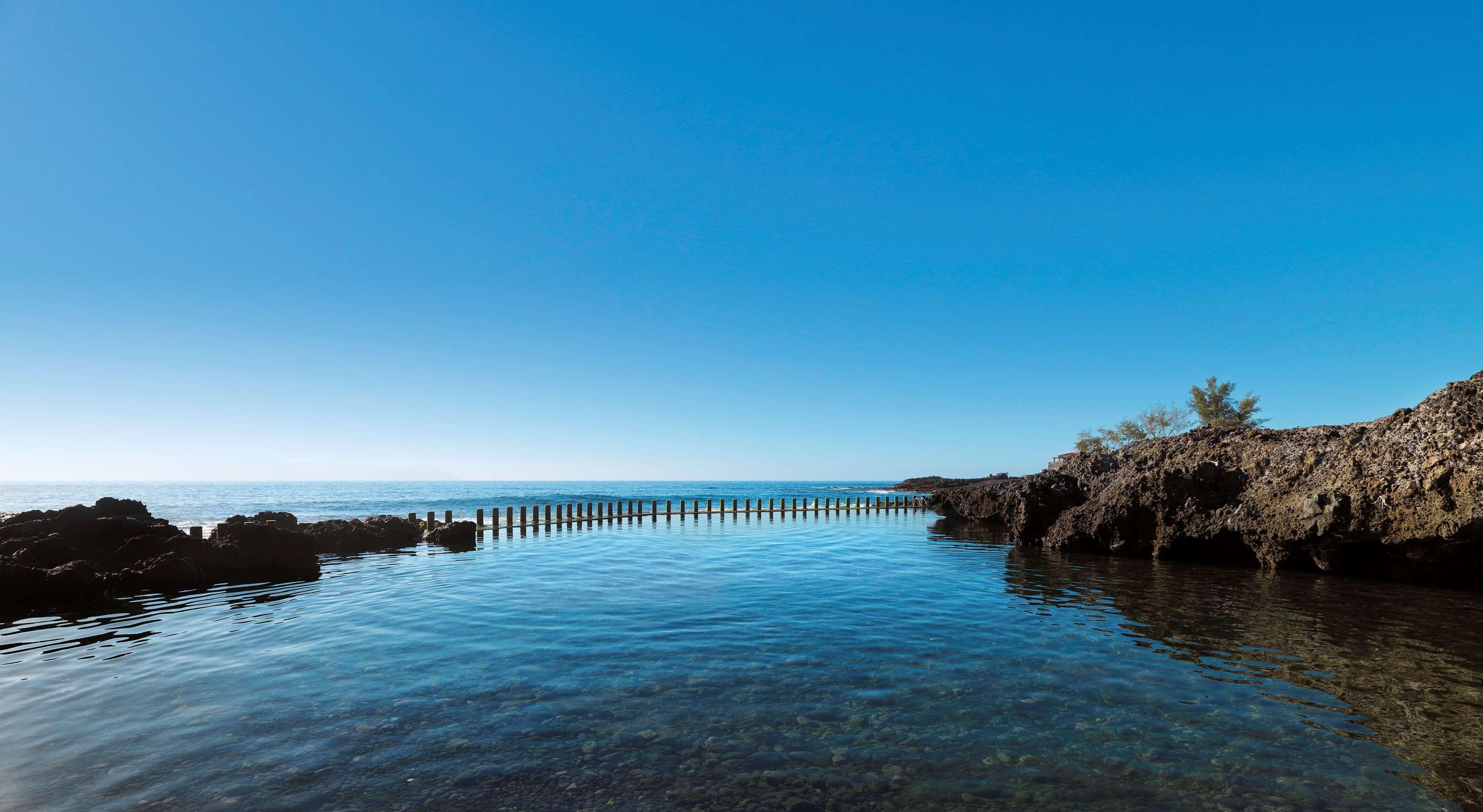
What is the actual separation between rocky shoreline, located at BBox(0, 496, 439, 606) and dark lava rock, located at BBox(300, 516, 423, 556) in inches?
118

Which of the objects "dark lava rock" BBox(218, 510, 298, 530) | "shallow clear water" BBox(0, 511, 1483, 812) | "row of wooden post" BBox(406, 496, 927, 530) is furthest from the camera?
"row of wooden post" BBox(406, 496, 927, 530)

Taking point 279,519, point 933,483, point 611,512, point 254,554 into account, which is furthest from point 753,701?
point 933,483

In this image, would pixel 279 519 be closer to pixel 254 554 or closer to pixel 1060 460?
pixel 254 554

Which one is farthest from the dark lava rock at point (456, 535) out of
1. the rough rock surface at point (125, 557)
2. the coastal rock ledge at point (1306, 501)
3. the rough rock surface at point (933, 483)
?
the rough rock surface at point (933, 483)

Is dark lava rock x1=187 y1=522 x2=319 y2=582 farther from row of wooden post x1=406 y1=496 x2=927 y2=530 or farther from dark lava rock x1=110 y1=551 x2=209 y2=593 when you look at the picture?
row of wooden post x1=406 y1=496 x2=927 y2=530

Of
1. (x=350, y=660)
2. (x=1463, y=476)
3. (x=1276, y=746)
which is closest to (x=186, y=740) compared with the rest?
(x=350, y=660)

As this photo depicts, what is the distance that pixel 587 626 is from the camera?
11.7m

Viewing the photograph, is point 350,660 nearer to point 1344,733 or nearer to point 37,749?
point 37,749

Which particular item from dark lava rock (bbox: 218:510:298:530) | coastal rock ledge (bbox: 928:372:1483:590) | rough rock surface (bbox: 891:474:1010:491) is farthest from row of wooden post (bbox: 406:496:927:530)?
rough rock surface (bbox: 891:474:1010:491)

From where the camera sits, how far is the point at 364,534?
25.3m

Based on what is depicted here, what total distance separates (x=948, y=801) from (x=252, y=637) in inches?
466

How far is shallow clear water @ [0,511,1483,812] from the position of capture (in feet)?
18.4

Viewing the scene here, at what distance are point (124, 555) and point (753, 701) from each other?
1911 cm

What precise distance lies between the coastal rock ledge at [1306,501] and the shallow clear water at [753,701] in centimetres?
160
